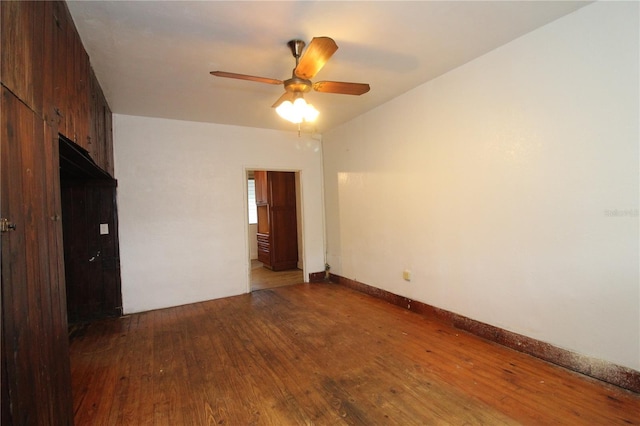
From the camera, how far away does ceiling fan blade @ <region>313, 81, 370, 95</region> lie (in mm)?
2453

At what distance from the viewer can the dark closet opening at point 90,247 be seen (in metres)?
3.57

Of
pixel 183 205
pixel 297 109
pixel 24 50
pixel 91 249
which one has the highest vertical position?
pixel 297 109

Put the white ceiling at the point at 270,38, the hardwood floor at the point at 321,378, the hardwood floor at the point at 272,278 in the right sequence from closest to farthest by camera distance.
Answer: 1. the hardwood floor at the point at 321,378
2. the white ceiling at the point at 270,38
3. the hardwood floor at the point at 272,278

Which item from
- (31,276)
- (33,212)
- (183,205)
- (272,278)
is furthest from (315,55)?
(272,278)

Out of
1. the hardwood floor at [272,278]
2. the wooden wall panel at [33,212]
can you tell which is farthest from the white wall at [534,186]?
the wooden wall panel at [33,212]

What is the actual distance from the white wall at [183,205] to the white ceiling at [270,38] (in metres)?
0.80

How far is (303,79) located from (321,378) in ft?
7.90

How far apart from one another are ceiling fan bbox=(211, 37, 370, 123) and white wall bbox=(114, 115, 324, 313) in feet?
7.11

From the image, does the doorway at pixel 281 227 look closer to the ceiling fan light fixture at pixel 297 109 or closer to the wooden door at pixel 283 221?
the wooden door at pixel 283 221

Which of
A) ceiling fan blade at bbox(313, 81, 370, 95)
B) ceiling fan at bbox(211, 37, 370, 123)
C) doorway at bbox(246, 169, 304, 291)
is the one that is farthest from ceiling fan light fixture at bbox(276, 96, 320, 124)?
doorway at bbox(246, 169, 304, 291)

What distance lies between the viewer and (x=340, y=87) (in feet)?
8.26

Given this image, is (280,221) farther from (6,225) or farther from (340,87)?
(6,225)

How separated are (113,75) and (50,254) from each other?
2.19 metres

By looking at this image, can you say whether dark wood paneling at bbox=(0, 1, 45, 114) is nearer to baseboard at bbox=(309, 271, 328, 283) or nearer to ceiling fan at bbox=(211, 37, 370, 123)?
ceiling fan at bbox=(211, 37, 370, 123)
